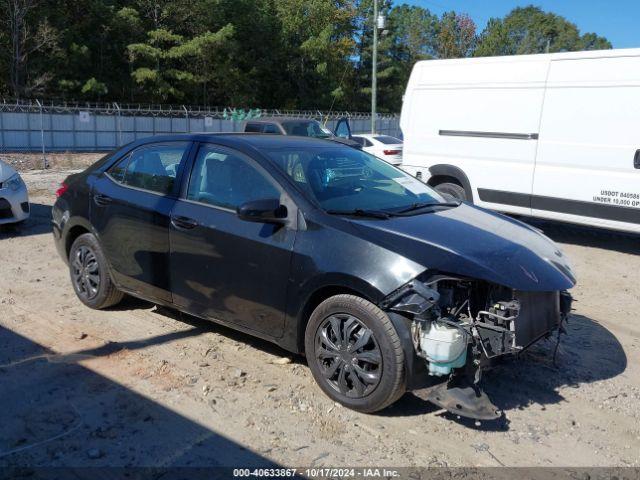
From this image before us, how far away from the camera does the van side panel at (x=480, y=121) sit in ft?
27.9

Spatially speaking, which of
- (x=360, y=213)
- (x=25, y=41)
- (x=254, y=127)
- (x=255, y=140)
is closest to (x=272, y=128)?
(x=254, y=127)

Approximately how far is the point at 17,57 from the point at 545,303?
127 ft

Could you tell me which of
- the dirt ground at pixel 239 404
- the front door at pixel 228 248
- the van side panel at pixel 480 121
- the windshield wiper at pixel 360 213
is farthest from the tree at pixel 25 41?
the windshield wiper at pixel 360 213

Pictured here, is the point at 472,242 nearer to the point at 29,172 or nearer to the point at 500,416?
the point at 500,416

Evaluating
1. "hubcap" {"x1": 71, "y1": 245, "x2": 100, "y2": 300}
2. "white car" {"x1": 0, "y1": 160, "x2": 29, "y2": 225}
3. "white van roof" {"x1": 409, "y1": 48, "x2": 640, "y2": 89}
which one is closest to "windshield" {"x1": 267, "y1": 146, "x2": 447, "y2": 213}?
"hubcap" {"x1": 71, "y1": 245, "x2": 100, "y2": 300}

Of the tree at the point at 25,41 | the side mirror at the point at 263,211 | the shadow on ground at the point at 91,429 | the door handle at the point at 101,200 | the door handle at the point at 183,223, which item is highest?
the tree at the point at 25,41

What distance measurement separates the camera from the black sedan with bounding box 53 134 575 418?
346 centimetres

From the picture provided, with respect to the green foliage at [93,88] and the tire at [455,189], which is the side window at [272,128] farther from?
the green foliage at [93,88]

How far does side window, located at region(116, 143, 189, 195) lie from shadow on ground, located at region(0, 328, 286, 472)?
60.3 inches

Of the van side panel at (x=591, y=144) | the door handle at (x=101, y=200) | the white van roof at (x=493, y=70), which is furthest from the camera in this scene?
the white van roof at (x=493, y=70)

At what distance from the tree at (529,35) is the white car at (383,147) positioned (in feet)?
194

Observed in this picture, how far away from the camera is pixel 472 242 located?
12.2 ft

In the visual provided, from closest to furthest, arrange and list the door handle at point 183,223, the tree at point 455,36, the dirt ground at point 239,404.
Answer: the dirt ground at point 239,404 → the door handle at point 183,223 → the tree at point 455,36

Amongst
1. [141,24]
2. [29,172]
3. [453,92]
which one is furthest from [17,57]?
[453,92]
